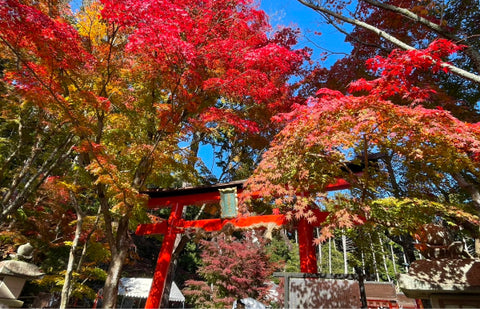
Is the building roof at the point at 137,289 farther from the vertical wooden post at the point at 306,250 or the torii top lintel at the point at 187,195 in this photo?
the vertical wooden post at the point at 306,250

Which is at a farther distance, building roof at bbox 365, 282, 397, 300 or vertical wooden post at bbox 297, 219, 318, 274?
building roof at bbox 365, 282, 397, 300

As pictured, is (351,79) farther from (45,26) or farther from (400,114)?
(45,26)

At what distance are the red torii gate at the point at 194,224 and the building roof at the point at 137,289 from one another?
33.6ft

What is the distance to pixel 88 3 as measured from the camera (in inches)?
311

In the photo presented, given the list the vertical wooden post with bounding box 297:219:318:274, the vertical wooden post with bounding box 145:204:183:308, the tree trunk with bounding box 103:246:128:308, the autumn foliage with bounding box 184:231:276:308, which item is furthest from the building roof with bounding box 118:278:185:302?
the vertical wooden post with bounding box 297:219:318:274

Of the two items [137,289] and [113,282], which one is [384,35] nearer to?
[113,282]

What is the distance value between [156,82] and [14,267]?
5147mm

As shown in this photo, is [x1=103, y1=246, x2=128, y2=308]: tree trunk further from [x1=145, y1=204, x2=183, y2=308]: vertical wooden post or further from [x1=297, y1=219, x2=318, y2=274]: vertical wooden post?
[x1=297, y1=219, x2=318, y2=274]: vertical wooden post

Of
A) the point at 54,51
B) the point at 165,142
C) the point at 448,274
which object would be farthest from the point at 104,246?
the point at 448,274

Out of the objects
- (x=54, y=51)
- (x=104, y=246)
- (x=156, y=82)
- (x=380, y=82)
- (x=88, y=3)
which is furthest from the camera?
(x=104, y=246)

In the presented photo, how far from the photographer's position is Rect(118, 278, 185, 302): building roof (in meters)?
15.9

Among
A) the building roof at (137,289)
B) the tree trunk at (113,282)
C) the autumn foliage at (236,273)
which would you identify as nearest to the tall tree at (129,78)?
the tree trunk at (113,282)

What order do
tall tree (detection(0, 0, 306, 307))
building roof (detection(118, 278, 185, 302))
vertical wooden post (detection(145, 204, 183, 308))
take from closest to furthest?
tall tree (detection(0, 0, 306, 307)), vertical wooden post (detection(145, 204, 183, 308)), building roof (detection(118, 278, 185, 302))

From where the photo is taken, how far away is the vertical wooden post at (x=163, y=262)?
658 centimetres
